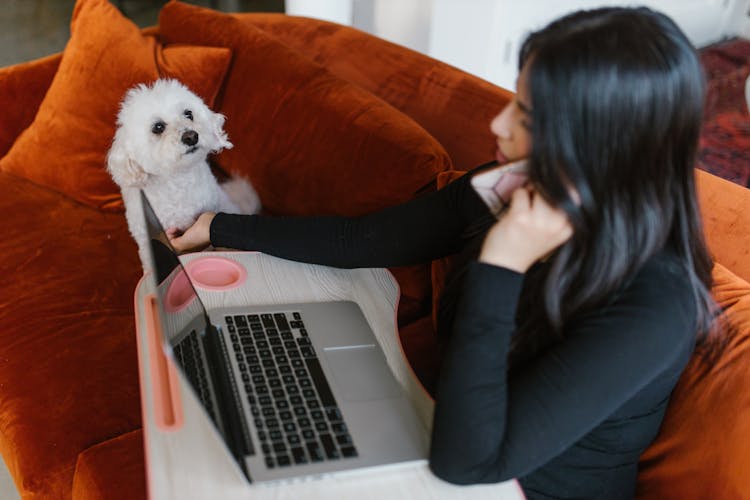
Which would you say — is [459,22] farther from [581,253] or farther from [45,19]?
[45,19]

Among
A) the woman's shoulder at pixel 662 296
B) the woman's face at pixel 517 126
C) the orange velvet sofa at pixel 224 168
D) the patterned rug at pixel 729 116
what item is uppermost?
the woman's face at pixel 517 126

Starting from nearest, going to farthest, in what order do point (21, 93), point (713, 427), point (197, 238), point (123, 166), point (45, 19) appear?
point (713, 427)
point (197, 238)
point (123, 166)
point (21, 93)
point (45, 19)

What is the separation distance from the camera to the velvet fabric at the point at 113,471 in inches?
41.7

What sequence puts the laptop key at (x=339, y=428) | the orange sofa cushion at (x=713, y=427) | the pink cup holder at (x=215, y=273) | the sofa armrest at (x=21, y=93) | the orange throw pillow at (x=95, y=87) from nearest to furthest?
the laptop key at (x=339, y=428) < the orange sofa cushion at (x=713, y=427) < the pink cup holder at (x=215, y=273) < the orange throw pillow at (x=95, y=87) < the sofa armrest at (x=21, y=93)

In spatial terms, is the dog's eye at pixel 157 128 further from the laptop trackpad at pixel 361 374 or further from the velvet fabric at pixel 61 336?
the laptop trackpad at pixel 361 374

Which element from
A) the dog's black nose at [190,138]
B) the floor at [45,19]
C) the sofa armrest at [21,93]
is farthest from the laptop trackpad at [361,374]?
the floor at [45,19]

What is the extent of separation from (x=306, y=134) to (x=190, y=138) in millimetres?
281

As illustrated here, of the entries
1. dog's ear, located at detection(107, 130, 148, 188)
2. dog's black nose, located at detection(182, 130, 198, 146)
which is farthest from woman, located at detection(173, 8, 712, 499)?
dog's ear, located at detection(107, 130, 148, 188)

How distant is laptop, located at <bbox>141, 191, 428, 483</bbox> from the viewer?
743mm

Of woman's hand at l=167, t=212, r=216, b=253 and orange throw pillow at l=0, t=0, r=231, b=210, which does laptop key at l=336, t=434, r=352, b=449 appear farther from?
orange throw pillow at l=0, t=0, r=231, b=210

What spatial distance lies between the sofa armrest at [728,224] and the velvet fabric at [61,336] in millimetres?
1148

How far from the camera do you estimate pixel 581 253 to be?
76 centimetres

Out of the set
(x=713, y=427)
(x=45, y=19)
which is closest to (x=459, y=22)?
(x=713, y=427)

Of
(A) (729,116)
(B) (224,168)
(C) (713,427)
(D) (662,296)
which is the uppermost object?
(D) (662,296)
